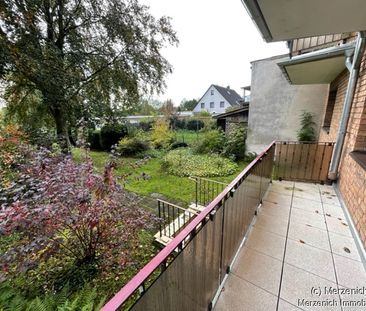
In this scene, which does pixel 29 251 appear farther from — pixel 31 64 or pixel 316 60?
pixel 316 60

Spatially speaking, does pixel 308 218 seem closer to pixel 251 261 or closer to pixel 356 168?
pixel 356 168

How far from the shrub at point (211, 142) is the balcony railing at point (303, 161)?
5020 mm

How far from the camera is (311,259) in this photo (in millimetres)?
1923

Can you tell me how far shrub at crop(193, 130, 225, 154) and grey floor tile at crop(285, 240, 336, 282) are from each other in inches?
283

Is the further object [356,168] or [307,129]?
[307,129]

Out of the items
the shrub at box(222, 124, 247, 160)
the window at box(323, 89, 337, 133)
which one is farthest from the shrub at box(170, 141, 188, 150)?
the window at box(323, 89, 337, 133)

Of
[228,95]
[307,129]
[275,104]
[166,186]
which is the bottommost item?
[166,186]

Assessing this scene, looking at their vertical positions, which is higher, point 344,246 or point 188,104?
point 188,104

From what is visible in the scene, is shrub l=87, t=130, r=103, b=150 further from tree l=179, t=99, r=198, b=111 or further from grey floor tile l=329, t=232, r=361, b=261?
tree l=179, t=99, r=198, b=111

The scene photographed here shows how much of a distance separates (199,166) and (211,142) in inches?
87.2

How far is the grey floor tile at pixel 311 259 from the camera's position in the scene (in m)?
1.77

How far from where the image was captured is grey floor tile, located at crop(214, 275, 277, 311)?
147 cm

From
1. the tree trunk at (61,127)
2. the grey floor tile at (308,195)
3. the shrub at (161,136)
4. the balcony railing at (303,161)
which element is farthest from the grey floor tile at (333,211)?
the shrub at (161,136)

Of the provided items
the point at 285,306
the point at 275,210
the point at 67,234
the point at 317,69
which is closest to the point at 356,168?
the point at 275,210
